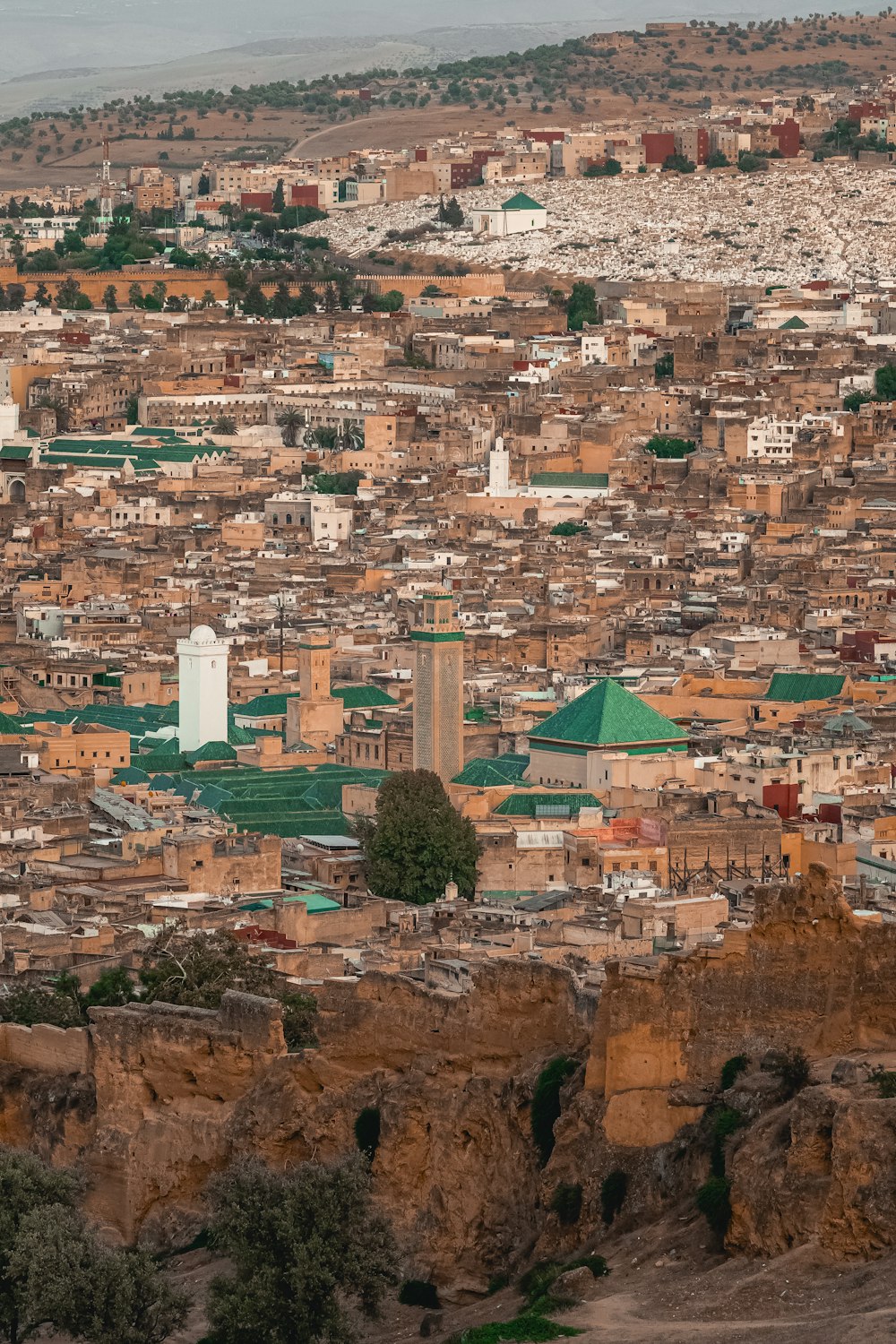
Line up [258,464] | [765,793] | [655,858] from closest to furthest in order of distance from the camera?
[655,858] → [765,793] → [258,464]

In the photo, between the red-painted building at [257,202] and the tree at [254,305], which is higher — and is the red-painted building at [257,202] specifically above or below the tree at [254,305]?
above

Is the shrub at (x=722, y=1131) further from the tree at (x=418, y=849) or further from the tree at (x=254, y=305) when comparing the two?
the tree at (x=254, y=305)

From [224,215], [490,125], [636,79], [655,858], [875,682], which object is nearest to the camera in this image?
[655,858]

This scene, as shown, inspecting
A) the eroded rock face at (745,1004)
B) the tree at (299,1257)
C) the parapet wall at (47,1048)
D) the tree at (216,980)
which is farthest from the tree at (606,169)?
the tree at (299,1257)

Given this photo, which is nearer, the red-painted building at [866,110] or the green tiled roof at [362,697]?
the green tiled roof at [362,697]

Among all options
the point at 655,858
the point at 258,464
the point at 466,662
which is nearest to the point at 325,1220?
the point at 655,858

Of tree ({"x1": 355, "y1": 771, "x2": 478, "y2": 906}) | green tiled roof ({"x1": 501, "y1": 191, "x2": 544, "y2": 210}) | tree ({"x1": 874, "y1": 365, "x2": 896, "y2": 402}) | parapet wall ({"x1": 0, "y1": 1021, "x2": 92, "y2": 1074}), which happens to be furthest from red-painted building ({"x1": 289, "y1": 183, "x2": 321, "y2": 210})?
parapet wall ({"x1": 0, "y1": 1021, "x2": 92, "y2": 1074})

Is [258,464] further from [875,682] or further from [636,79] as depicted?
[636,79]
